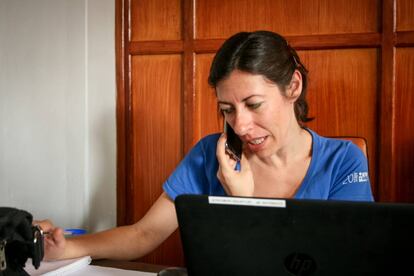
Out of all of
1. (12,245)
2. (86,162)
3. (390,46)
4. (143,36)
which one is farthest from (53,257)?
(390,46)

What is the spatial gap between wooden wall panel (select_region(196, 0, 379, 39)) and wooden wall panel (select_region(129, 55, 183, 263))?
22 cm

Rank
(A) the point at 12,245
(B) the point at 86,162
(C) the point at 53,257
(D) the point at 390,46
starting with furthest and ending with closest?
(B) the point at 86,162 < (D) the point at 390,46 < (C) the point at 53,257 < (A) the point at 12,245

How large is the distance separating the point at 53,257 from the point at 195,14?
120 cm

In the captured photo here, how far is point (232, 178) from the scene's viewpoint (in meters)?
1.16

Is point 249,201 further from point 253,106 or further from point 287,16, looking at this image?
point 287,16

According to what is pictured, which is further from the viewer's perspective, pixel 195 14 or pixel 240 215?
pixel 195 14

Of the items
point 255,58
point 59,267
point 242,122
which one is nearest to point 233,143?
point 242,122

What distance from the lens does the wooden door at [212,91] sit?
5.34 ft

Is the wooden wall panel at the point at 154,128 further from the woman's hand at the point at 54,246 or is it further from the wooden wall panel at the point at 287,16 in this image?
the woman's hand at the point at 54,246

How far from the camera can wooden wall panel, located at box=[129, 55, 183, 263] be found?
6.28 feet

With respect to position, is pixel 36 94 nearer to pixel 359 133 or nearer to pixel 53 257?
pixel 53 257

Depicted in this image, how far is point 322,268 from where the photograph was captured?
59 cm

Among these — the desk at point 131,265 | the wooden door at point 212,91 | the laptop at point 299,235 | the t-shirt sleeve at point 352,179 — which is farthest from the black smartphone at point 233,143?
the laptop at point 299,235

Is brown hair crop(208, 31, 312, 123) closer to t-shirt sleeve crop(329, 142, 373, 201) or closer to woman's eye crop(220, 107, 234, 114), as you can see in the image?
woman's eye crop(220, 107, 234, 114)
